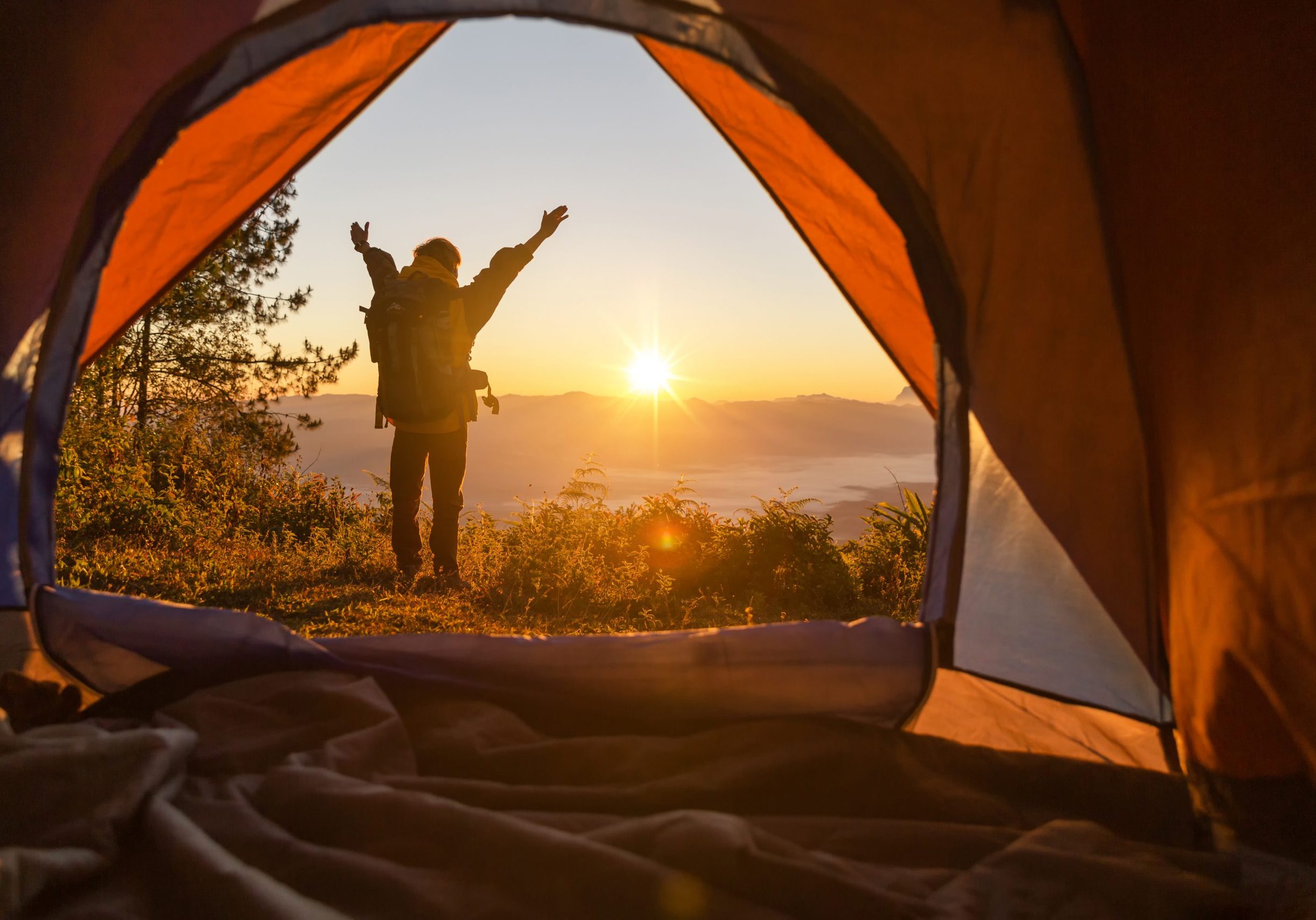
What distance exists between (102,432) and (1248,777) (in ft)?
23.4

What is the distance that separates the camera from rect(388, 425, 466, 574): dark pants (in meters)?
4.12

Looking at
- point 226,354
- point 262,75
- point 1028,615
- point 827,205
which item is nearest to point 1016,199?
point 827,205

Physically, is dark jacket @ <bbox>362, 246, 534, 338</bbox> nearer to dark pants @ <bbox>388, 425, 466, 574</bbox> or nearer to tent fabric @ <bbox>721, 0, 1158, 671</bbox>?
dark pants @ <bbox>388, 425, 466, 574</bbox>

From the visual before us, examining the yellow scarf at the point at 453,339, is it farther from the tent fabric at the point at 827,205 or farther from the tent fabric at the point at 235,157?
the tent fabric at the point at 827,205

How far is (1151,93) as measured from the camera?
1721 millimetres

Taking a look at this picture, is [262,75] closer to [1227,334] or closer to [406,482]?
[1227,334]

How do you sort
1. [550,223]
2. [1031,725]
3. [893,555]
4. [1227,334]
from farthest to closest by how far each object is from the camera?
1. [893,555]
2. [550,223]
3. [1031,725]
4. [1227,334]

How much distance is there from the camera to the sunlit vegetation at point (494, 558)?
4.10 metres

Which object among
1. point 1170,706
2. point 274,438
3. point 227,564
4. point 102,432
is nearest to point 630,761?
point 1170,706

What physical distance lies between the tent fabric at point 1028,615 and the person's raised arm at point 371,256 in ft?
9.98

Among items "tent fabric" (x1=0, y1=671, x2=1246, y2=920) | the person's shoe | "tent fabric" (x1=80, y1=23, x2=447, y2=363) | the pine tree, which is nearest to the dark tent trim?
"tent fabric" (x1=80, y1=23, x2=447, y2=363)

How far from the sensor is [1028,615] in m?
1.88

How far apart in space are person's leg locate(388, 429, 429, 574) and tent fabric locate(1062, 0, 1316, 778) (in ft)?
10.9

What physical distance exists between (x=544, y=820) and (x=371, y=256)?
10.8 feet
